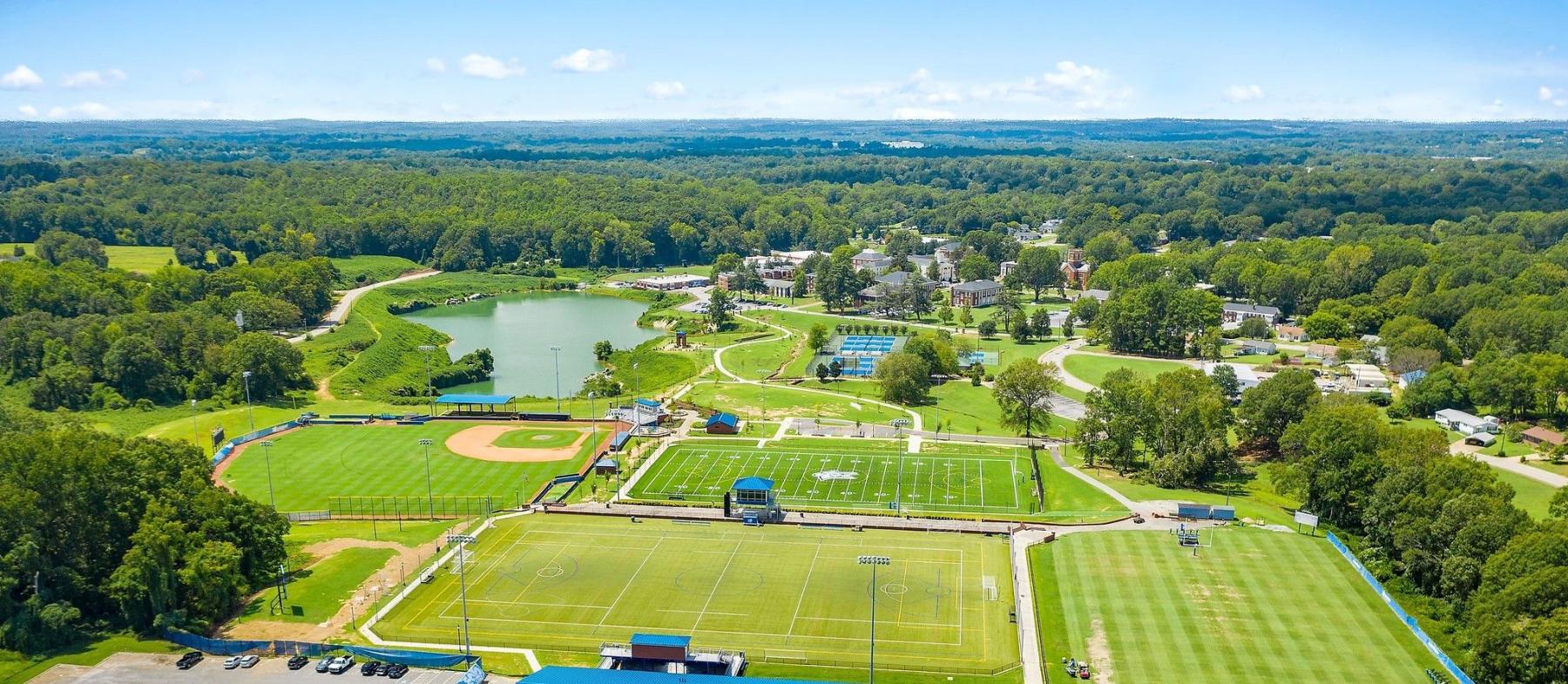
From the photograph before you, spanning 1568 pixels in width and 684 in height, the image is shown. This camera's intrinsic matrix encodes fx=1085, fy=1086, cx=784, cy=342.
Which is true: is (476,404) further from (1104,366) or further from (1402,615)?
(1402,615)

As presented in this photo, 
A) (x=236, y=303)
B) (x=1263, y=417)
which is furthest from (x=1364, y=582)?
(x=236, y=303)

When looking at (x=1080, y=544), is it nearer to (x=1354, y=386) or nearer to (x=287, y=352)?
(x=1354, y=386)

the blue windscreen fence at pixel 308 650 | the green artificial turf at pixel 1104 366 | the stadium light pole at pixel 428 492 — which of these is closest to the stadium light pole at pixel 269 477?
the stadium light pole at pixel 428 492

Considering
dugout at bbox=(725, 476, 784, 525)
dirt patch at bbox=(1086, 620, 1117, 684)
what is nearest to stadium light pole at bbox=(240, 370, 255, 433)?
dugout at bbox=(725, 476, 784, 525)

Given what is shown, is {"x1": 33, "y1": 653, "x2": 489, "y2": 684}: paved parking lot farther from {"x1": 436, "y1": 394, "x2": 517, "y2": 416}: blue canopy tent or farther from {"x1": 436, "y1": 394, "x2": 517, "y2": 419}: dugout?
{"x1": 436, "y1": 394, "x2": 517, "y2": 416}: blue canopy tent

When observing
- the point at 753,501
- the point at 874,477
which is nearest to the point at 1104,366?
the point at 874,477

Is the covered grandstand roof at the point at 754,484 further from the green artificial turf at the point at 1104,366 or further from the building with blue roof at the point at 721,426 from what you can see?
the green artificial turf at the point at 1104,366
